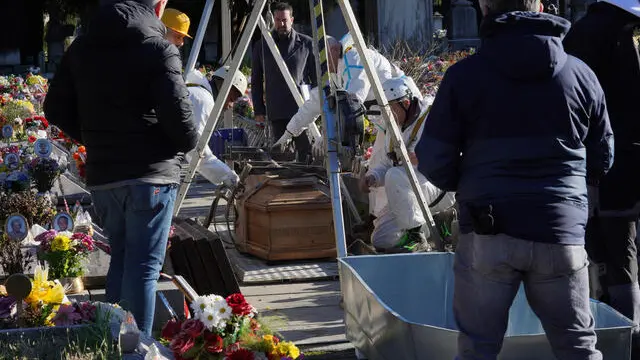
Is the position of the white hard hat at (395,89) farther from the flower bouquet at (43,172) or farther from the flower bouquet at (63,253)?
the flower bouquet at (43,172)

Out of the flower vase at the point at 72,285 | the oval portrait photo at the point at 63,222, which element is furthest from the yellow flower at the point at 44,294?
the oval portrait photo at the point at 63,222

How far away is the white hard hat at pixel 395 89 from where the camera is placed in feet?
24.1

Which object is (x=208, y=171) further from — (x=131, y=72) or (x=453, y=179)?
(x=453, y=179)

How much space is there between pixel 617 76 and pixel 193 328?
7.84 ft

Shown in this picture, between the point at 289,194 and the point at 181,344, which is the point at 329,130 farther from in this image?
the point at 181,344

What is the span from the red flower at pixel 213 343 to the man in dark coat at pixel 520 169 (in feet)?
3.17

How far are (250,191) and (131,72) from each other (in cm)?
385

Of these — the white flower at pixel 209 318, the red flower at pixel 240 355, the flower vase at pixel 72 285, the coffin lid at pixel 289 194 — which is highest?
the white flower at pixel 209 318

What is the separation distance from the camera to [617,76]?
5539 millimetres

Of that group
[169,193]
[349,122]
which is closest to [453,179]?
[169,193]

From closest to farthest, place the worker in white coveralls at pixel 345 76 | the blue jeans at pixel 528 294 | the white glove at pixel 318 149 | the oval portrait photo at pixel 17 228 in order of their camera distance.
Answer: the blue jeans at pixel 528 294
the oval portrait photo at pixel 17 228
the worker in white coveralls at pixel 345 76
the white glove at pixel 318 149

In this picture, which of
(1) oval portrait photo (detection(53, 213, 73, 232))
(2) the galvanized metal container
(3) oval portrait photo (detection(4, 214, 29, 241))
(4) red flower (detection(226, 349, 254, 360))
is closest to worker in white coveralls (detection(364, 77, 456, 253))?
(2) the galvanized metal container

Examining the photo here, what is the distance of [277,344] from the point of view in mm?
4695

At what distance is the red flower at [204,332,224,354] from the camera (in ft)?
14.7
